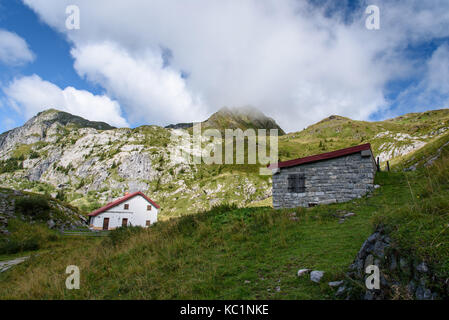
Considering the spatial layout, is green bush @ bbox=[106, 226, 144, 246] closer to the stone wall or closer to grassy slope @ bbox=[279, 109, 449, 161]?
the stone wall

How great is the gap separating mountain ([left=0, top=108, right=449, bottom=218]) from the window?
43.9m

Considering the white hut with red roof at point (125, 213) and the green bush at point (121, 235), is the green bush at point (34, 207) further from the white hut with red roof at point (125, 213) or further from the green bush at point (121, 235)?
the green bush at point (121, 235)

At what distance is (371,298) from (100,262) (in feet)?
30.6

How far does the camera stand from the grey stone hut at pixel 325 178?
1440cm

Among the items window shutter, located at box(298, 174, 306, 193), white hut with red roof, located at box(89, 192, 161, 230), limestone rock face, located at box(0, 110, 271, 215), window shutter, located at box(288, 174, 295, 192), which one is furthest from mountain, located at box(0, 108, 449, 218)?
window shutter, located at box(298, 174, 306, 193)

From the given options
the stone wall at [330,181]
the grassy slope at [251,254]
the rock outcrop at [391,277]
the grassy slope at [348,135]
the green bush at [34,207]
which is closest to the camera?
the rock outcrop at [391,277]

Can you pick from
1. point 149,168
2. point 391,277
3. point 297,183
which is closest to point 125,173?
point 149,168

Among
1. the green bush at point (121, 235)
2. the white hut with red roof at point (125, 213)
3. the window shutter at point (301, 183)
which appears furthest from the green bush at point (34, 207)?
the window shutter at point (301, 183)

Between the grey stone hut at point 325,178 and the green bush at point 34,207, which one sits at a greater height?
the grey stone hut at point 325,178

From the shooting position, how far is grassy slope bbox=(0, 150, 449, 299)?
13.0 ft

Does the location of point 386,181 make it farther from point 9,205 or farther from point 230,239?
point 9,205

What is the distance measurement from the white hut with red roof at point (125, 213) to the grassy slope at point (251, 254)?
34.4 metres

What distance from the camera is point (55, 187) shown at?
110 m
